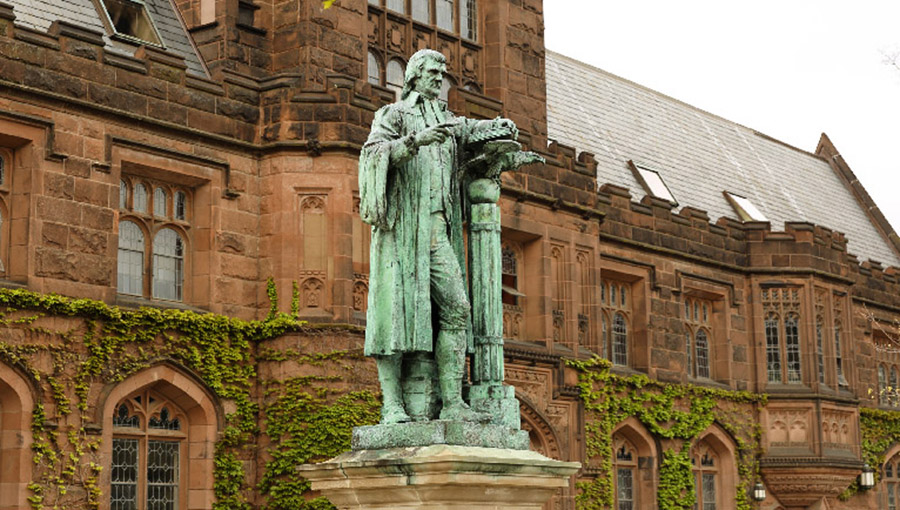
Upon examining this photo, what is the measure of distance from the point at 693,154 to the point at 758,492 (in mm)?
9099

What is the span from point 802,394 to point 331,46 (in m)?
13.3

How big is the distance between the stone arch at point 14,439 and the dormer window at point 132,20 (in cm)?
639

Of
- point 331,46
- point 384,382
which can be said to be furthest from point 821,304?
point 384,382

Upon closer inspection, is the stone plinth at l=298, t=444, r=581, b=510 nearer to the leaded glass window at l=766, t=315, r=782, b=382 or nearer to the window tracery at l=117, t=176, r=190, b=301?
the window tracery at l=117, t=176, r=190, b=301

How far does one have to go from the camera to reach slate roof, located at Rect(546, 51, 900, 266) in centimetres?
3159

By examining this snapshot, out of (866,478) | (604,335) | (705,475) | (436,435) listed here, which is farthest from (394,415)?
(866,478)

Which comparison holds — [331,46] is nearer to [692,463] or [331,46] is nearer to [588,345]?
[588,345]

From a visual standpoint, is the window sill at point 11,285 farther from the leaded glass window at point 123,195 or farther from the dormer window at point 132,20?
the dormer window at point 132,20

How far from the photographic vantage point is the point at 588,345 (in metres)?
25.2

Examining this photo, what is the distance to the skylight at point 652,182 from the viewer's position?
1216 inches

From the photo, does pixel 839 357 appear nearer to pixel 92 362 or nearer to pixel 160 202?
pixel 160 202

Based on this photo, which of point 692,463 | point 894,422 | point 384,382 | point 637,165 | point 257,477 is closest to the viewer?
point 384,382

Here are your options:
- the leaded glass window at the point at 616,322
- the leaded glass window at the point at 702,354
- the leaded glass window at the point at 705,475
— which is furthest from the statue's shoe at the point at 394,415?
the leaded glass window at the point at 702,354

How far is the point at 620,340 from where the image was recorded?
27625 millimetres
